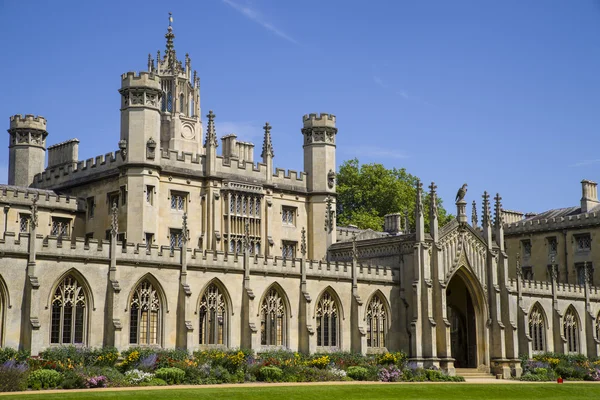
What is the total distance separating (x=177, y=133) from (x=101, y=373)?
116 feet

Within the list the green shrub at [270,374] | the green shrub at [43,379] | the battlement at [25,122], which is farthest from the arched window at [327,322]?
the battlement at [25,122]

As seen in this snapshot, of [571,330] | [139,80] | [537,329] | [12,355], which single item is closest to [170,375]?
[12,355]

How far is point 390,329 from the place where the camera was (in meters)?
48.3

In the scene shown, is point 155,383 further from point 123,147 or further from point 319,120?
point 319,120

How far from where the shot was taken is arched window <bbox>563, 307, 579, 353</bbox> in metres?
58.0

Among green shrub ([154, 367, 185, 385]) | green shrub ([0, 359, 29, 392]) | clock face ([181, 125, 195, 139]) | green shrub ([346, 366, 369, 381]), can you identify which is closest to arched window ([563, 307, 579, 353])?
green shrub ([346, 366, 369, 381])

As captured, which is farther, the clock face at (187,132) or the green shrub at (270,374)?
the clock face at (187,132)

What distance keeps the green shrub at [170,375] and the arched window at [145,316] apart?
171 inches

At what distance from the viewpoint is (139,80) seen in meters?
48.1

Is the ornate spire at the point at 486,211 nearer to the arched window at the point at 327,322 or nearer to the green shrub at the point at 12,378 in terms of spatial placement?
the arched window at the point at 327,322

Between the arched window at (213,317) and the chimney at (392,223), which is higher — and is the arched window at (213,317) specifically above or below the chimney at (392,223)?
below

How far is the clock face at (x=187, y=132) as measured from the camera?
6819 centimetres

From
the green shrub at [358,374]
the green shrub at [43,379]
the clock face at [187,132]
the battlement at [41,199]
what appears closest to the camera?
the green shrub at [43,379]

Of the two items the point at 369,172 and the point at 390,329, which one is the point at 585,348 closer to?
the point at 390,329
